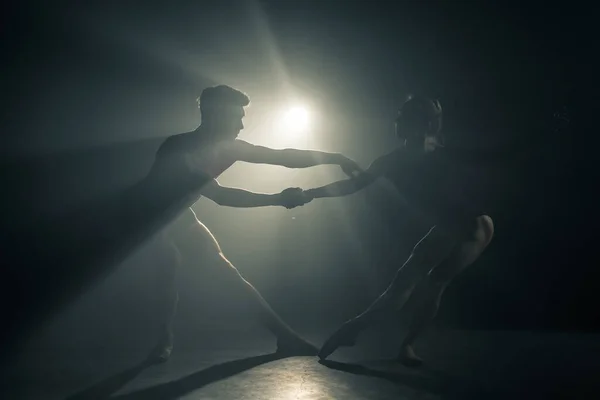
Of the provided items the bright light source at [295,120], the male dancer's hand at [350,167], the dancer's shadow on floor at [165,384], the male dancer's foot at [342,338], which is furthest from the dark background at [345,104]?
the dancer's shadow on floor at [165,384]

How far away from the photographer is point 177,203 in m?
2.78

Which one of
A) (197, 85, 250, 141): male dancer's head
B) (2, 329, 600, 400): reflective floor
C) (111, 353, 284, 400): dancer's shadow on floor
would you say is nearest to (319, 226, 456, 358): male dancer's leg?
(2, 329, 600, 400): reflective floor

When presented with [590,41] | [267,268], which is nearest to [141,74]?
[267,268]

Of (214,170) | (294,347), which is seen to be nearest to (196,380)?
(294,347)

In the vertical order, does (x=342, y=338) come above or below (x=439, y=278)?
below

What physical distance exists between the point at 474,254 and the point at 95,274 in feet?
6.74

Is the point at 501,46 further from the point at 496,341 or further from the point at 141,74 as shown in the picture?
the point at 141,74

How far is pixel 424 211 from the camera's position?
316cm

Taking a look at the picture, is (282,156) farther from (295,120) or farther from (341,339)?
(295,120)

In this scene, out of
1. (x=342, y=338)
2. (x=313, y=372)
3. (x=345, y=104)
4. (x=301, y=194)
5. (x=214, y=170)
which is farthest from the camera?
(x=345, y=104)

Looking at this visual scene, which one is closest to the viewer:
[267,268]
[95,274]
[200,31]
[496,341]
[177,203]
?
[95,274]

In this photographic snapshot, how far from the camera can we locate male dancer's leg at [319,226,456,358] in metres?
3.03

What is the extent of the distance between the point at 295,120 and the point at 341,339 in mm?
3339

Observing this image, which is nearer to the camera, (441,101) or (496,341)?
(496,341)
